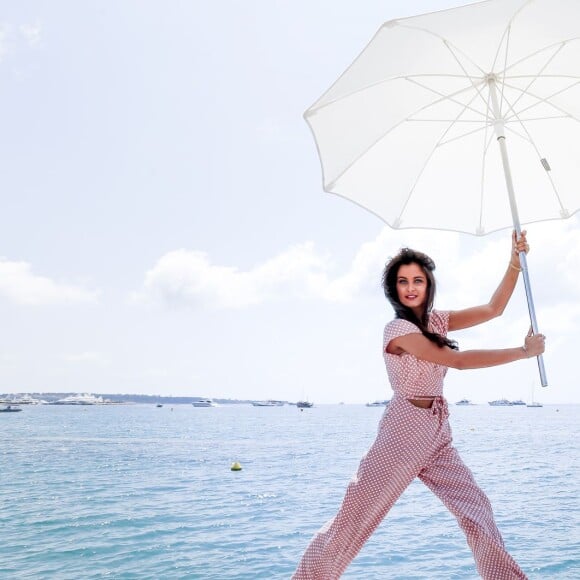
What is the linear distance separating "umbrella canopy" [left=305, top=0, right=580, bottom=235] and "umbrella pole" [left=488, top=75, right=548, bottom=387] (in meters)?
0.01

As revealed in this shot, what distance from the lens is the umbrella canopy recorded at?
393cm

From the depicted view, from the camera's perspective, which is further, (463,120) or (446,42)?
(463,120)

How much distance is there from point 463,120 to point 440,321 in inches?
70.2

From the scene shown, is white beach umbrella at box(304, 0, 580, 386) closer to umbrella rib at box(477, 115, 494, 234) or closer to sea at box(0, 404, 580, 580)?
umbrella rib at box(477, 115, 494, 234)

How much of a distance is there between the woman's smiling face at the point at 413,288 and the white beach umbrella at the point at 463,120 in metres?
0.65

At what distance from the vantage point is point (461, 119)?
469 cm

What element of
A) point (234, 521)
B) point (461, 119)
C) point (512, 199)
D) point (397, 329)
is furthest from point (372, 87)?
point (234, 521)

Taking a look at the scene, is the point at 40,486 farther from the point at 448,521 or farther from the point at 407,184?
the point at 407,184

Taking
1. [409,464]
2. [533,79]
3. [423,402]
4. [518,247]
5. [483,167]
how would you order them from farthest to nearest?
[483,167] < [533,79] < [518,247] < [423,402] < [409,464]

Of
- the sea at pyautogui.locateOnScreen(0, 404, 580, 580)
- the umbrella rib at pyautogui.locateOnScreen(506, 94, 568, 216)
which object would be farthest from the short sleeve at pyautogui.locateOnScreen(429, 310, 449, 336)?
the sea at pyautogui.locateOnScreen(0, 404, 580, 580)

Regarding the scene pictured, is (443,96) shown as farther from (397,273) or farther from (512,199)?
(397,273)

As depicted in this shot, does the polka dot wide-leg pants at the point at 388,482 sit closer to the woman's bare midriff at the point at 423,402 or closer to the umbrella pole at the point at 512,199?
the woman's bare midriff at the point at 423,402

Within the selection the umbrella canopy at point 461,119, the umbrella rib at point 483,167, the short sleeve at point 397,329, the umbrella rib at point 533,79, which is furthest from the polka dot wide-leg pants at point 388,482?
the umbrella rib at point 533,79

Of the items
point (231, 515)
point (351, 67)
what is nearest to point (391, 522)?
point (231, 515)
